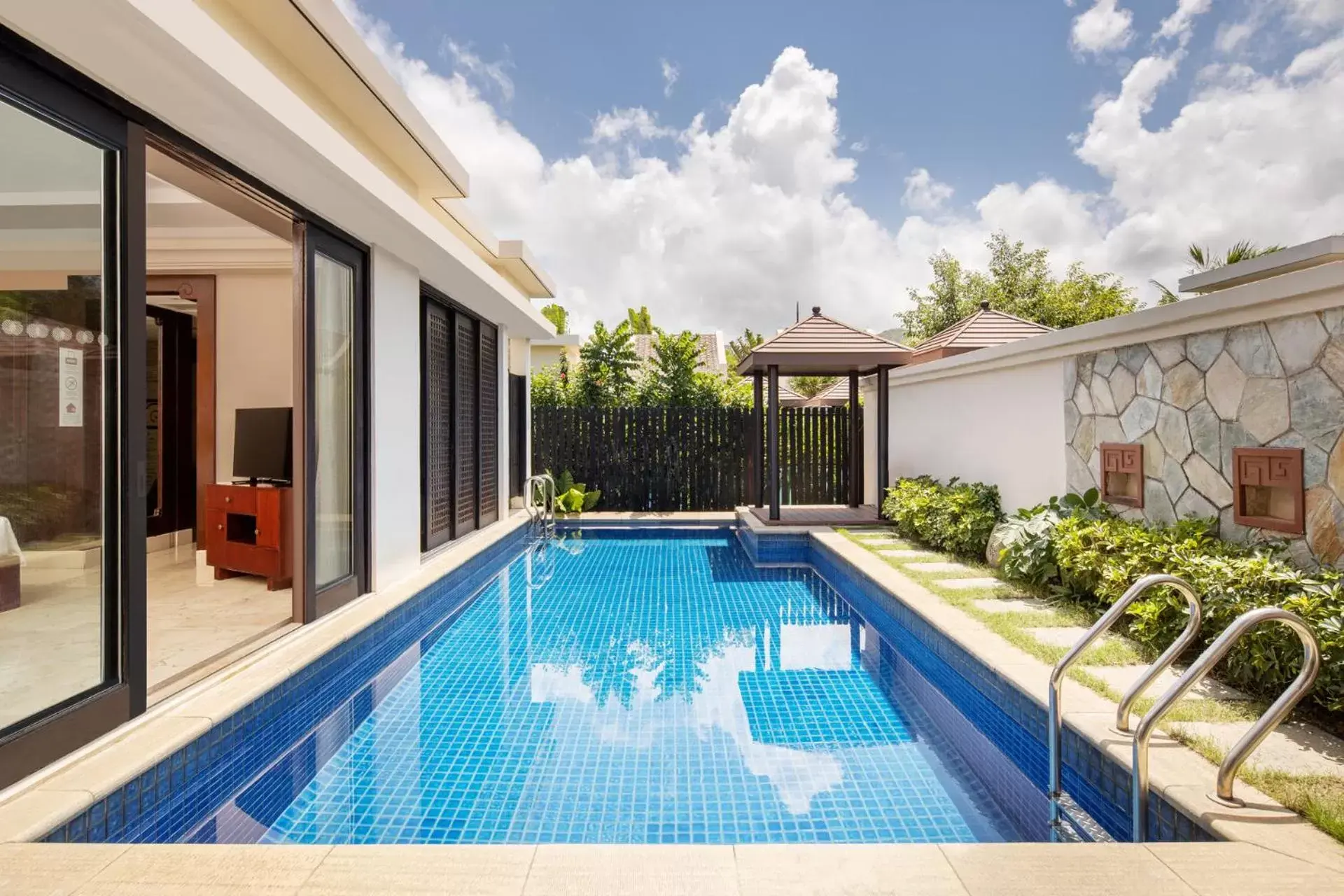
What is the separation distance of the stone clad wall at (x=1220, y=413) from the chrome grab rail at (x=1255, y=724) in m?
1.86

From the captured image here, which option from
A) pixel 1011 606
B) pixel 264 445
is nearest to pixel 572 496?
pixel 264 445

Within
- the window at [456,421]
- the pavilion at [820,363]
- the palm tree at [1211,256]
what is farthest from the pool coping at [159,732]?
the palm tree at [1211,256]

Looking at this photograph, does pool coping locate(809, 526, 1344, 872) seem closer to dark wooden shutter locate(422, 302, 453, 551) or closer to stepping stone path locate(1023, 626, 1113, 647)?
A: stepping stone path locate(1023, 626, 1113, 647)

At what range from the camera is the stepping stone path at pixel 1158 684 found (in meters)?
3.50

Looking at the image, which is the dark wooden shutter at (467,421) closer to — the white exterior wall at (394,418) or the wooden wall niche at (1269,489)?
the white exterior wall at (394,418)

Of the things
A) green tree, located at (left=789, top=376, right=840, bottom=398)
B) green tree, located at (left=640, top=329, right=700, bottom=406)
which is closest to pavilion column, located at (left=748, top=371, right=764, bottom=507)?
green tree, located at (left=640, top=329, right=700, bottom=406)

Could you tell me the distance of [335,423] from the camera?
5.52 meters

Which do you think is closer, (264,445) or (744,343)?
(264,445)

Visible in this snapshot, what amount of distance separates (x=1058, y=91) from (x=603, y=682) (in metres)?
17.0

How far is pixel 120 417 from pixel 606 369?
1218 centimetres

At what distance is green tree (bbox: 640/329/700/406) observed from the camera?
14805 mm

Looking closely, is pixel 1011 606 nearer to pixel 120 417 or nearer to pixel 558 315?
pixel 120 417

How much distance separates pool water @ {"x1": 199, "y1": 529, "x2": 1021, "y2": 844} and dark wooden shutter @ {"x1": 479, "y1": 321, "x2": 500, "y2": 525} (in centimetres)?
374

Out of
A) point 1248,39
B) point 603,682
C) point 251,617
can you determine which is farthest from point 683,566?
point 1248,39
